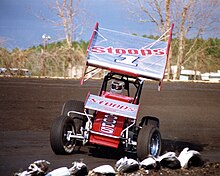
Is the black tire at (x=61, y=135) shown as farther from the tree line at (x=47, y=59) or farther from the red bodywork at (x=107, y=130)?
the tree line at (x=47, y=59)

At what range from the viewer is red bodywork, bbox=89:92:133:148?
958 cm

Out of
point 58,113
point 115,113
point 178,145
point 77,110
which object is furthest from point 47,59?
point 115,113

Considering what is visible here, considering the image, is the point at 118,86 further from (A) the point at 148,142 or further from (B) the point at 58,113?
(B) the point at 58,113

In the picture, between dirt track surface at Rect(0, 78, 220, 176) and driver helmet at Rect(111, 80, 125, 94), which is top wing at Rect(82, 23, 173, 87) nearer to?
driver helmet at Rect(111, 80, 125, 94)

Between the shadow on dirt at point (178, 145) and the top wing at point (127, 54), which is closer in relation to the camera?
the top wing at point (127, 54)

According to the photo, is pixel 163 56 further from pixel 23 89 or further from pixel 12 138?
pixel 23 89

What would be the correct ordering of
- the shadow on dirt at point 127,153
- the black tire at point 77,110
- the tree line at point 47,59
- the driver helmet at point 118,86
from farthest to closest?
1. the tree line at point 47,59
2. the black tire at point 77,110
3. the driver helmet at point 118,86
4. the shadow on dirt at point 127,153

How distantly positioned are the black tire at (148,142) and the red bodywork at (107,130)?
0.44 metres

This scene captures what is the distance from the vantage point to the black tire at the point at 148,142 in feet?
30.1

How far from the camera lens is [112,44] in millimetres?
10281

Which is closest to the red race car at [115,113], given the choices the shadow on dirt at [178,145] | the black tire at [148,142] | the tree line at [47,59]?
the black tire at [148,142]

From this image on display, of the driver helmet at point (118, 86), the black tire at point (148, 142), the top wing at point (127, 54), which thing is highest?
the top wing at point (127, 54)

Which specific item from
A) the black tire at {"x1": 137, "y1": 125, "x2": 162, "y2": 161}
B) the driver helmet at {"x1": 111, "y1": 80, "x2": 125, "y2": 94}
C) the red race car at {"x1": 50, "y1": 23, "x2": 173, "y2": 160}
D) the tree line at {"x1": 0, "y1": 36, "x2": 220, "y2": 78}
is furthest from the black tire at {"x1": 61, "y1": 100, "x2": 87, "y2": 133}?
the tree line at {"x1": 0, "y1": 36, "x2": 220, "y2": 78}

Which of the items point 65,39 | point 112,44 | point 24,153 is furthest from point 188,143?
point 65,39
